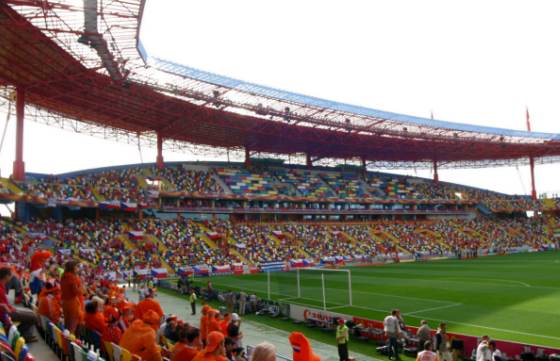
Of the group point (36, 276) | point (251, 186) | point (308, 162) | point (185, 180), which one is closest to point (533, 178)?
point (308, 162)

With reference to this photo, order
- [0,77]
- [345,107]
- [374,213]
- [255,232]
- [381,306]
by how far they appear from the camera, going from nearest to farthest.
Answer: [381,306] < [0,77] < [345,107] < [255,232] < [374,213]

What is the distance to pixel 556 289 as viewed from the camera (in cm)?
2355

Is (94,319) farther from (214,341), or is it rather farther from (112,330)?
(214,341)

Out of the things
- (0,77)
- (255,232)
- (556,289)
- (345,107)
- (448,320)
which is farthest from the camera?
(255,232)

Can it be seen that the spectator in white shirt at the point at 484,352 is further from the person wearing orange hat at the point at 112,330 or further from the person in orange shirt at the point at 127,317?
the person wearing orange hat at the point at 112,330

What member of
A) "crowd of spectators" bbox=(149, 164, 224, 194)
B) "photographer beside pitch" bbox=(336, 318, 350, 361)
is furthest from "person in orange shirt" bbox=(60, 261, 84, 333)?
"crowd of spectators" bbox=(149, 164, 224, 194)

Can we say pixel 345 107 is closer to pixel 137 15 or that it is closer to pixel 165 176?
pixel 165 176

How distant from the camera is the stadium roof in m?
26.3

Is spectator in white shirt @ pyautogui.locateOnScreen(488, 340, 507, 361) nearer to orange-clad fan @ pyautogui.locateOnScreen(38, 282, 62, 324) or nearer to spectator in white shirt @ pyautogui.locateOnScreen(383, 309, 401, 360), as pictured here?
spectator in white shirt @ pyautogui.locateOnScreen(383, 309, 401, 360)

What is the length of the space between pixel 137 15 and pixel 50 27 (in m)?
6.40

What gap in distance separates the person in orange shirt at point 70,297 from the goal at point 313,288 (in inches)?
538

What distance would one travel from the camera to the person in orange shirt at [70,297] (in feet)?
28.7

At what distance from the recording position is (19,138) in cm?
3825

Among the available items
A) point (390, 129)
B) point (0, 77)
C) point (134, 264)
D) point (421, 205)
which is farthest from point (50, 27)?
point (421, 205)
